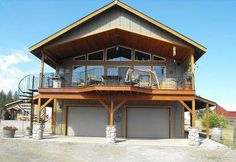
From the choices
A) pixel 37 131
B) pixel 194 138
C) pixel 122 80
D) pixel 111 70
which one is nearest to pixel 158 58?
pixel 111 70

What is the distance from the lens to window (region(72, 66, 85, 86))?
16.9 metres

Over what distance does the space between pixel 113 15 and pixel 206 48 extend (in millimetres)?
5964

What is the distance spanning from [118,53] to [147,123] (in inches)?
→ 207

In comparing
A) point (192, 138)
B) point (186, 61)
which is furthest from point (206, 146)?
point (186, 61)

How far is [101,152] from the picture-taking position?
11742 mm

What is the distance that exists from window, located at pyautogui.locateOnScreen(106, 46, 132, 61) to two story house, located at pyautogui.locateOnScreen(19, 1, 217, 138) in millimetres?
70

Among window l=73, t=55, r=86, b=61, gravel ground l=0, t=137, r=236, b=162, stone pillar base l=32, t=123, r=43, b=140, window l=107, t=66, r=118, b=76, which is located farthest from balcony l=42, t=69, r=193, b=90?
gravel ground l=0, t=137, r=236, b=162

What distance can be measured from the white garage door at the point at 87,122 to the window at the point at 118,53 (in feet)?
12.1

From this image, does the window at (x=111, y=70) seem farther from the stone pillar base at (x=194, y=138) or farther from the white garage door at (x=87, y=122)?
the stone pillar base at (x=194, y=138)

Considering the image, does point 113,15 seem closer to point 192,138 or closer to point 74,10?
point 74,10

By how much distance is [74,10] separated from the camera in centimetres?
1611

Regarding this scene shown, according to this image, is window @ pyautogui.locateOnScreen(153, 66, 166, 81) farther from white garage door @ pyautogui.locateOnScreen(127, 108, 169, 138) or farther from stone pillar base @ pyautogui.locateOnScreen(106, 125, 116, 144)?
stone pillar base @ pyautogui.locateOnScreen(106, 125, 116, 144)

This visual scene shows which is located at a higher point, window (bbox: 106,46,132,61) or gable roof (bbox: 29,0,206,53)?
gable roof (bbox: 29,0,206,53)

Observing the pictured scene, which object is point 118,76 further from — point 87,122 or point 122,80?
point 87,122
